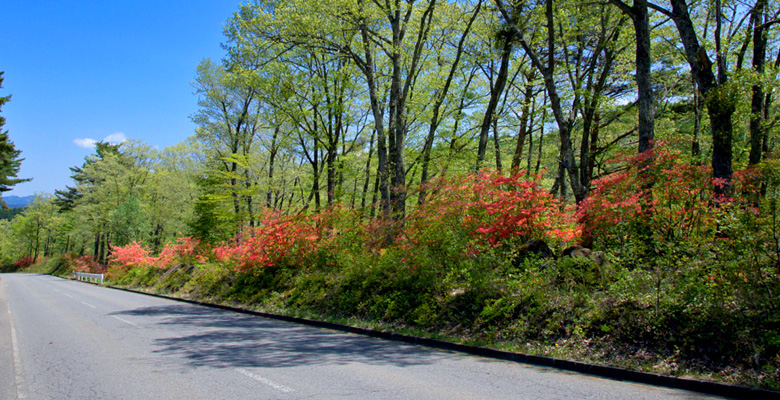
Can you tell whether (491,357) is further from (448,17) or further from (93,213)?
(93,213)

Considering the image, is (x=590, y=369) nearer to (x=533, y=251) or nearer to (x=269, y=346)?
(x=533, y=251)

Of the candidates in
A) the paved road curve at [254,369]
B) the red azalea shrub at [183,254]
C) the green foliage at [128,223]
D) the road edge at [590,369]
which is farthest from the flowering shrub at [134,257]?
the road edge at [590,369]

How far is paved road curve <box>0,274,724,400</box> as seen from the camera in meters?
5.11

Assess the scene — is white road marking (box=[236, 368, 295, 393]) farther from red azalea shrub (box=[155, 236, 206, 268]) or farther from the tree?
the tree

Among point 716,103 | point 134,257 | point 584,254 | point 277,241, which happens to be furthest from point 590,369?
point 134,257

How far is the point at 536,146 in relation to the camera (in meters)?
29.5

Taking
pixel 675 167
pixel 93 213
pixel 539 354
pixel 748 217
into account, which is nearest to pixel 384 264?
pixel 539 354

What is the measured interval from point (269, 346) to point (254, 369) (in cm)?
194

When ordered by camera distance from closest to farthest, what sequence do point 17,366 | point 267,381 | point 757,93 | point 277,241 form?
point 267,381, point 17,366, point 757,93, point 277,241

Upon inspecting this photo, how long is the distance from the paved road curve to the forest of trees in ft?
4.87

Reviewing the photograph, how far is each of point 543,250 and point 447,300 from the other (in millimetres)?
2409

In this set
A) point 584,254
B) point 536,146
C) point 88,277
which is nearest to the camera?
point 584,254

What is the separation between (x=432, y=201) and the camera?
37.8 feet

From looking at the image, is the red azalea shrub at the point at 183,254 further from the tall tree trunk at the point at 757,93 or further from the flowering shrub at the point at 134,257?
the tall tree trunk at the point at 757,93
